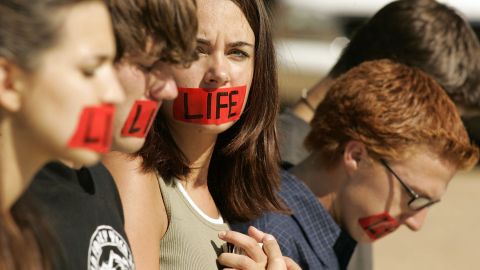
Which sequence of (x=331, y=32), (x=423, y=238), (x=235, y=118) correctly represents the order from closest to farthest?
(x=235, y=118)
(x=423, y=238)
(x=331, y=32)

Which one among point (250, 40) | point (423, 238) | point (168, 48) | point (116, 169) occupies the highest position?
point (168, 48)

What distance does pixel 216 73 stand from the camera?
2.62 metres

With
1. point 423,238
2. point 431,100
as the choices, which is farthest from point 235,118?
point 423,238

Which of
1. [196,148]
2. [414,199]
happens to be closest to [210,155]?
[196,148]

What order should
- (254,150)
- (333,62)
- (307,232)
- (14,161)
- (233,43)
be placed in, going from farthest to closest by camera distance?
(333,62) → (307,232) → (254,150) → (233,43) → (14,161)

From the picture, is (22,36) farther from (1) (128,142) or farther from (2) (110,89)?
(1) (128,142)

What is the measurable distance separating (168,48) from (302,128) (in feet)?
7.30

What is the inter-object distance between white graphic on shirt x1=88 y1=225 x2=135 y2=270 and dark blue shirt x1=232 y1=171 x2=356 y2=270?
111cm

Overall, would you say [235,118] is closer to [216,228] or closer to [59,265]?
[216,228]

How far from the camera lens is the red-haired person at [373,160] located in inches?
133

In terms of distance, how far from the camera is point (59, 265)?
6.09 feet

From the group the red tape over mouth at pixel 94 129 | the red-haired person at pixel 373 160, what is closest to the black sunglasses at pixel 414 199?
the red-haired person at pixel 373 160

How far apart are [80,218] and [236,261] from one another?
717 mm

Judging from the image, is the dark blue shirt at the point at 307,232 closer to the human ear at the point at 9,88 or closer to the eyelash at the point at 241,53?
the eyelash at the point at 241,53
